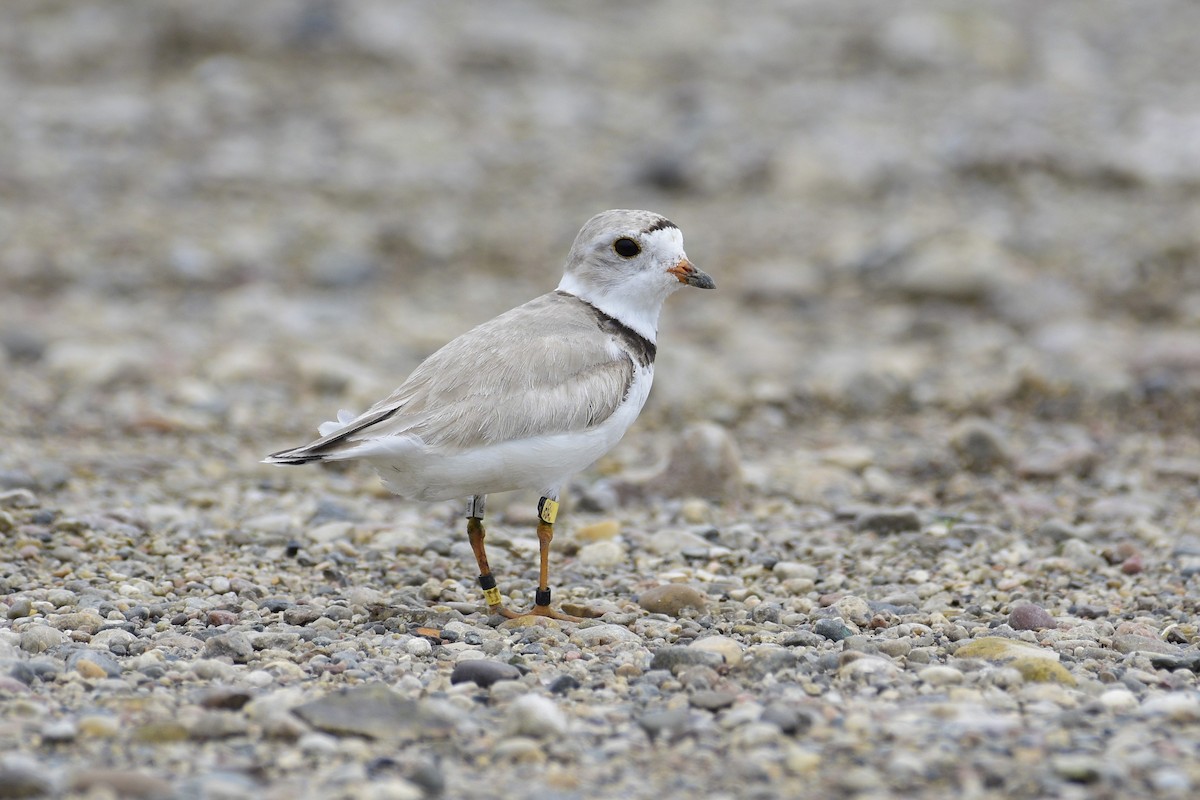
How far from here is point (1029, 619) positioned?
5.44m

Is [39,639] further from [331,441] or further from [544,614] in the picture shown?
[544,614]

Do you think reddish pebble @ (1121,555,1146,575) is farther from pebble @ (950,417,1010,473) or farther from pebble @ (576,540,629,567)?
pebble @ (576,540,629,567)

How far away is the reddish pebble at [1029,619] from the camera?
17.8ft

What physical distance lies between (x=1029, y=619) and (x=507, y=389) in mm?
2213

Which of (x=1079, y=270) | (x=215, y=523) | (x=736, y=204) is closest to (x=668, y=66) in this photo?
(x=736, y=204)

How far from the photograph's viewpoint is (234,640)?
16.2ft

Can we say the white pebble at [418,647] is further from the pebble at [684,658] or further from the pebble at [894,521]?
the pebble at [894,521]

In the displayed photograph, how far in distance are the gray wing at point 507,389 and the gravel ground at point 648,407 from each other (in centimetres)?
77

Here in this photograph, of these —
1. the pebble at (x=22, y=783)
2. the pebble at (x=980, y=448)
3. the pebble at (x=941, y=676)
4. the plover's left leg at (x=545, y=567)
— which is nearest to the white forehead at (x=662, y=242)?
the plover's left leg at (x=545, y=567)

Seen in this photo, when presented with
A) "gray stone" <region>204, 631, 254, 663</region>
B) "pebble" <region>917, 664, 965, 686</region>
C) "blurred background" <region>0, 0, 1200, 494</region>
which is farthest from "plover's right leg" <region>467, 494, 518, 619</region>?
"blurred background" <region>0, 0, 1200, 494</region>

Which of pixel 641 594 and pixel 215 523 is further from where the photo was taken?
pixel 215 523

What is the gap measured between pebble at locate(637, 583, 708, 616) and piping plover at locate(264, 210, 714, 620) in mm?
413

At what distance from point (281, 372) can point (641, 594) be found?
5126mm

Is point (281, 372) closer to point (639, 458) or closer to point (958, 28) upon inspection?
point (639, 458)
